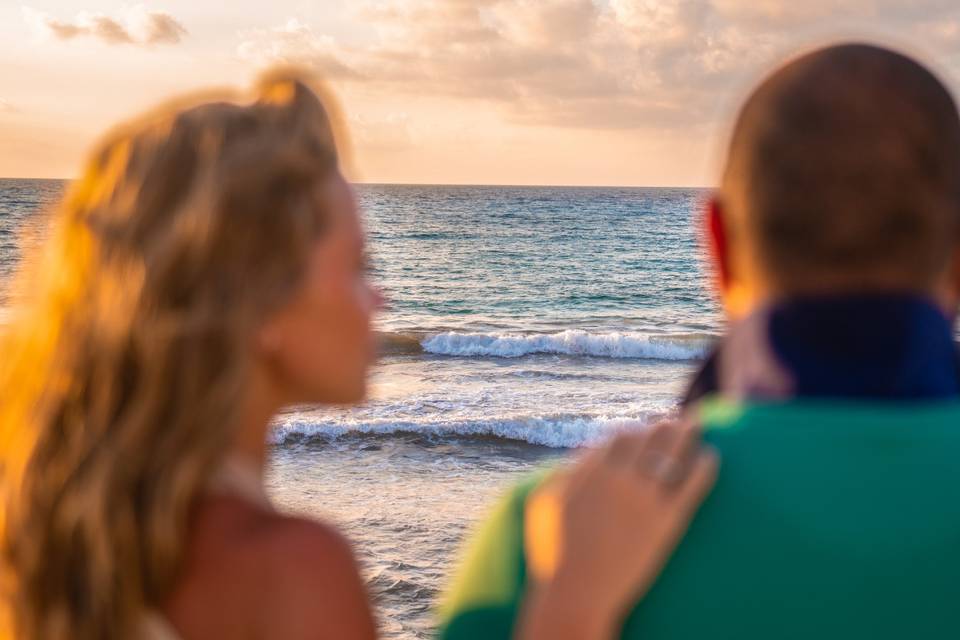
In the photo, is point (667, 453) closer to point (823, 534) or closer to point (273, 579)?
point (823, 534)

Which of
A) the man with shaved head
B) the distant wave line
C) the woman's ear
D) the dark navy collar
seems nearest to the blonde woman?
the woman's ear

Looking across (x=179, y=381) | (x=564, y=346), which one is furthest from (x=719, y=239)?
(x=564, y=346)

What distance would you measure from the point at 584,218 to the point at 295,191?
64884 mm

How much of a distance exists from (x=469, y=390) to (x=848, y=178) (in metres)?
14.5

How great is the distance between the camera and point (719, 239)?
4.35 ft

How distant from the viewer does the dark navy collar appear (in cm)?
112

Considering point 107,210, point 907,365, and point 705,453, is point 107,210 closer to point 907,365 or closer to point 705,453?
point 705,453

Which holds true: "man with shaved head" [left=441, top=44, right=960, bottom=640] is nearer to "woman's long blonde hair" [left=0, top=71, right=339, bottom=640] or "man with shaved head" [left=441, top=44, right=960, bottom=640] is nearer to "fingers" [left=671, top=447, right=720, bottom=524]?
"fingers" [left=671, top=447, right=720, bottom=524]

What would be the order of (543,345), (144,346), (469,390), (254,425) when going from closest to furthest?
(144,346) → (254,425) → (469,390) → (543,345)

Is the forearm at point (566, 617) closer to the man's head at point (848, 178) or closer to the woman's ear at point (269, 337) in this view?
the man's head at point (848, 178)

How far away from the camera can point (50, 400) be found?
1.57 meters

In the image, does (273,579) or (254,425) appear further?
(254,425)

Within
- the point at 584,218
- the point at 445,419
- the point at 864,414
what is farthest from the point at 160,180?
the point at 584,218

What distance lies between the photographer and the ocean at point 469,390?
8.86 m
